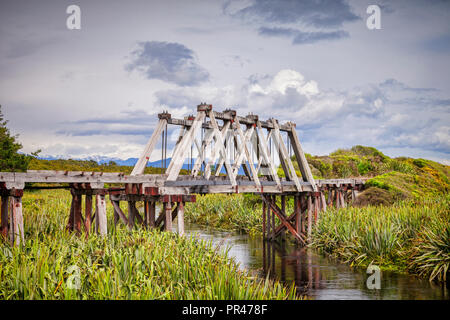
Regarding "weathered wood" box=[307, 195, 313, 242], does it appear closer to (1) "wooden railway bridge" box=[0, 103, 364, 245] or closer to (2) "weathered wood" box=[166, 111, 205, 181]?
(1) "wooden railway bridge" box=[0, 103, 364, 245]

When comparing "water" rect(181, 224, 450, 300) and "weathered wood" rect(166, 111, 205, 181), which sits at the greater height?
"weathered wood" rect(166, 111, 205, 181)

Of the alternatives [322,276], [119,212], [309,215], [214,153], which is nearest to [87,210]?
[119,212]

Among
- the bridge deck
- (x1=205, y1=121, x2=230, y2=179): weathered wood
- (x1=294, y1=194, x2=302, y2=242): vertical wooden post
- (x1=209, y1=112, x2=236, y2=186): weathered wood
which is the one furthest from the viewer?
(x1=294, y1=194, x2=302, y2=242): vertical wooden post

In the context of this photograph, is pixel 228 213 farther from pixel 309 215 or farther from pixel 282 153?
pixel 282 153

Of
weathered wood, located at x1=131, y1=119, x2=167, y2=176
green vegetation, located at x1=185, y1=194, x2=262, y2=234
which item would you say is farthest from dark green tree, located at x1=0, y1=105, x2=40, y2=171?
weathered wood, located at x1=131, y1=119, x2=167, y2=176

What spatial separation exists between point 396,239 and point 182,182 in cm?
860

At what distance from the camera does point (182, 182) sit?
15.4 metres

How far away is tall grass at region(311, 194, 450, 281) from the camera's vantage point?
14781mm

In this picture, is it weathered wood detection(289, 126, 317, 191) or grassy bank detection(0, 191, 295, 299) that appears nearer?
grassy bank detection(0, 191, 295, 299)

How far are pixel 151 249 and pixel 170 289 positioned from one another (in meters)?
1.96

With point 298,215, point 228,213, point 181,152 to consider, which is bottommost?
point 228,213

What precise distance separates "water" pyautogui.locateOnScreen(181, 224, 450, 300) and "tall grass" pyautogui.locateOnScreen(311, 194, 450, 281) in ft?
1.80

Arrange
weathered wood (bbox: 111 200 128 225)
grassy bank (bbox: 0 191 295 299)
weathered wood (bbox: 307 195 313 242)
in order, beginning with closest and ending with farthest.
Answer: grassy bank (bbox: 0 191 295 299) → weathered wood (bbox: 111 200 128 225) → weathered wood (bbox: 307 195 313 242)

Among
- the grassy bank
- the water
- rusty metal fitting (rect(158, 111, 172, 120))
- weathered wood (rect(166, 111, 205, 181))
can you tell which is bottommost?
the water
